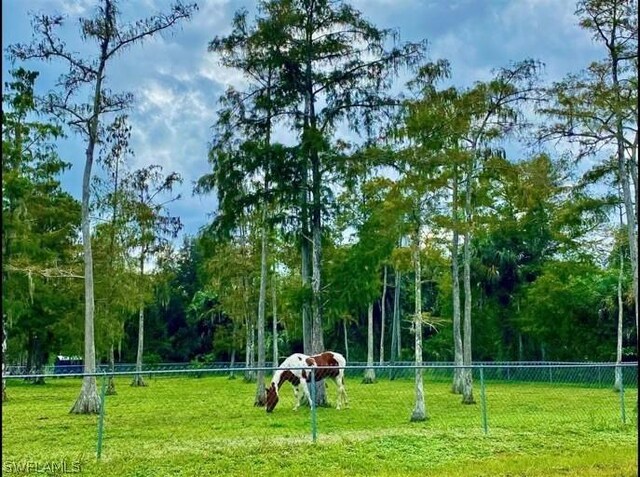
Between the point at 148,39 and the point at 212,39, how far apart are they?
2.20 meters

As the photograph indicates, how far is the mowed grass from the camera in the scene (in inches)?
295

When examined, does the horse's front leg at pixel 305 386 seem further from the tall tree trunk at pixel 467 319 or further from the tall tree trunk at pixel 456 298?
the tall tree trunk at pixel 456 298

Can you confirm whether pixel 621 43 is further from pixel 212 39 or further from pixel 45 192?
pixel 45 192

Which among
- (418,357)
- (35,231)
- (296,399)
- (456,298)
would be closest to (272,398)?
(296,399)

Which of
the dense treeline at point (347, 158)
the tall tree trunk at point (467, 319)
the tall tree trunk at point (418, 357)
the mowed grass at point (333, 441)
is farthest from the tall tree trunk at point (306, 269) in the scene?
the tall tree trunk at point (467, 319)

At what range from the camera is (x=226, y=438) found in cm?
919

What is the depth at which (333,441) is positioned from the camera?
29.7 feet

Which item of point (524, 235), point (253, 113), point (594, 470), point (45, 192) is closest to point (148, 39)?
point (253, 113)

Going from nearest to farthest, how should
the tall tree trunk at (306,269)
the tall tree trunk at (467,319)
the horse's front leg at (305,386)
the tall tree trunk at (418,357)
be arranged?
1. the tall tree trunk at (418,357)
2. the horse's front leg at (305,386)
3. the tall tree trunk at (467,319)
4. the tall tree trunk at (306,269)

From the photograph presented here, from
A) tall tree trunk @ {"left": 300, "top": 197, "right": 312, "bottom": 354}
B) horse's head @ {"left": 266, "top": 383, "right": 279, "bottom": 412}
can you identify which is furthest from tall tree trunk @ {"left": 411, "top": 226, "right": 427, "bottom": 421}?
tall tree trunk @ {"left": 300, "top": 197, "right": 312, "bottom": 354}

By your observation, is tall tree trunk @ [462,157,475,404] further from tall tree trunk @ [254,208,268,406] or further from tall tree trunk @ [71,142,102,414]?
tall tree trunk @ [71,142,102,414]

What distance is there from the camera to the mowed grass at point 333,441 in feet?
24.6

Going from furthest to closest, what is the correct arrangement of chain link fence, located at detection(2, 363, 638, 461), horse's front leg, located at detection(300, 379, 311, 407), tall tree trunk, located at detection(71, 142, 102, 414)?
1. tall tree trunk, located at detection(71, 142, 102, 414)
2. horse's front leg, located at detection(300, 379, 311, 407)
3. chain link fence, located at detection(2, 363, 638, 461)

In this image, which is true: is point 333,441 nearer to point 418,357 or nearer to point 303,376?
point 418,357
